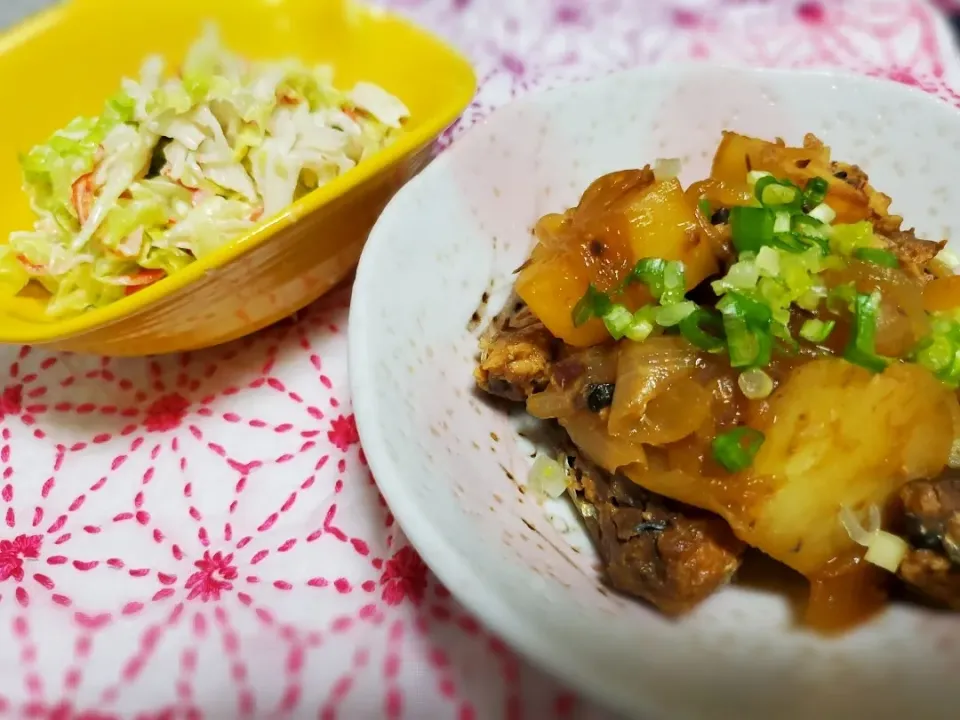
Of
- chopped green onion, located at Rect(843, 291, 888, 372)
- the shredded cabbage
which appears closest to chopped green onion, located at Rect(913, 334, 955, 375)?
chopped green onion, located at Rect(843, 291, 888, 372)

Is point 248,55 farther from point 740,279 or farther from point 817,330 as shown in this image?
point 817,330

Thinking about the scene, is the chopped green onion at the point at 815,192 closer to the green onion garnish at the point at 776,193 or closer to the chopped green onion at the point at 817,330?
the green onion garnish at the point at 776,193

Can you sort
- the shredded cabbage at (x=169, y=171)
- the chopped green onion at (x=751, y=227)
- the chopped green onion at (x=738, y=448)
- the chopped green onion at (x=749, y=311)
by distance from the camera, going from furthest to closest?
the shredded cabbage at (x=169, y=171) < the chopped green onion at (x=751, y=227) < the chopped green onion at (x=749, y=311) < the chopped green onion at (x=738, y=448)

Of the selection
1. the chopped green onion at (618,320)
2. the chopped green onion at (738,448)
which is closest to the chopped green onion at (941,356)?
the chopped green onion at (738,448)

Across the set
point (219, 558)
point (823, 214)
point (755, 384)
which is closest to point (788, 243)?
point (823, 214)

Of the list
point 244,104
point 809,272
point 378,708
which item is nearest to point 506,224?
point 809,272

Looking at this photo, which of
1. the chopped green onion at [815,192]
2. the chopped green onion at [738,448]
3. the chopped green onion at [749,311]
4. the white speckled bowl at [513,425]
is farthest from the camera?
the chopped green onion at [815,192]

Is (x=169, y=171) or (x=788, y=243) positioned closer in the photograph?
(x=788, y=243)
